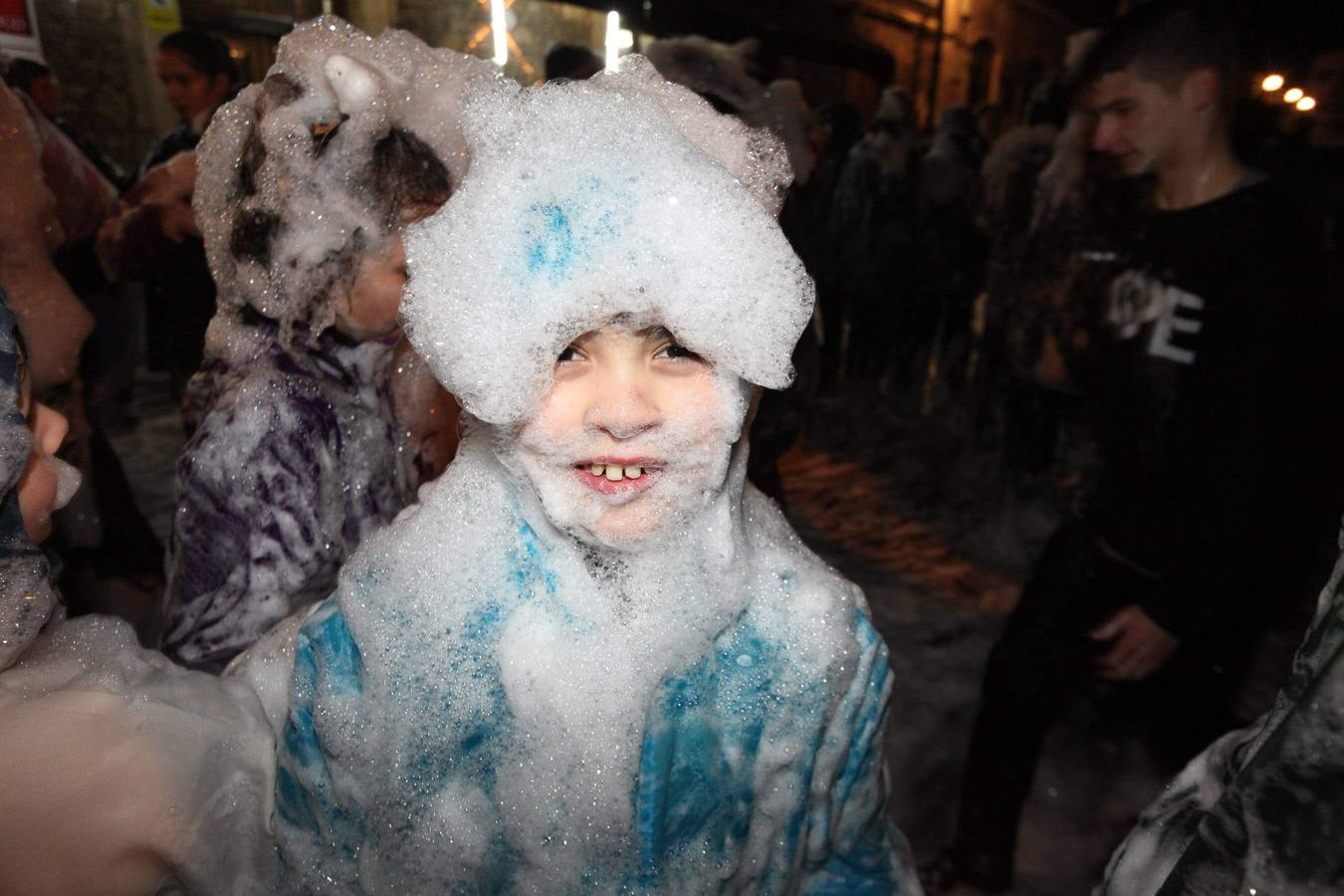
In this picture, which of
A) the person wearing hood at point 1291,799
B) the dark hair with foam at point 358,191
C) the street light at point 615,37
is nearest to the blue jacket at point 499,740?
the person wearing hood at point 1291,799

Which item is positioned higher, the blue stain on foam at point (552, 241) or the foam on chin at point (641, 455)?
the blue stain on foam at point (552, 241)

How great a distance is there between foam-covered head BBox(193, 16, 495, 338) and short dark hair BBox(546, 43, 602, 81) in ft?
6.32

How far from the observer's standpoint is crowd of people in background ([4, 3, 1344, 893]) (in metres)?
1.25

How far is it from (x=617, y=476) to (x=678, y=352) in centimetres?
15

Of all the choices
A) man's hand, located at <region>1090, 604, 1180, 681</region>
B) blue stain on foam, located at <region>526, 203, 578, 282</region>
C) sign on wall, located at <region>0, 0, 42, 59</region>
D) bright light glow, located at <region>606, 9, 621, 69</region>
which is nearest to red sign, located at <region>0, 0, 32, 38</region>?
sign on wall, located at <region>0, 0, 42, 59</region>

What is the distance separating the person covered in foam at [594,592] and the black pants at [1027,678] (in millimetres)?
986

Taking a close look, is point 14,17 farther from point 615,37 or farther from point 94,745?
point 615,37

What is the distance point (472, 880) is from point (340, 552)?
0.57 meters

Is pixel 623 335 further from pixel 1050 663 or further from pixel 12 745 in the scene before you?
pixel 1050 663

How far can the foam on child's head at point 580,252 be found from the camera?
0.79m

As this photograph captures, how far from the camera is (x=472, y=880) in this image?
946mm

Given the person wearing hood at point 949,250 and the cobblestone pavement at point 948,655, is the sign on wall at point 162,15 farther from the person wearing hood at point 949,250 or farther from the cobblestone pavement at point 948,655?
the person wearing hood at point 949,250

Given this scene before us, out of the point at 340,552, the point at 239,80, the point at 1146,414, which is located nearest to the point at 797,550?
the point at 340,552

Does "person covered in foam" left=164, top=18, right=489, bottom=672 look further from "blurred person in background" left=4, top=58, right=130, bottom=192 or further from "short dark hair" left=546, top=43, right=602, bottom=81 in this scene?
"short dark hair" left=546, top=43, right=602, bottom=81
